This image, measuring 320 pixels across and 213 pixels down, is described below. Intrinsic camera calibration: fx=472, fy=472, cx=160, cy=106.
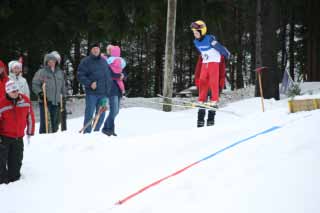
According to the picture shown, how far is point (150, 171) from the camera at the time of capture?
5.59m

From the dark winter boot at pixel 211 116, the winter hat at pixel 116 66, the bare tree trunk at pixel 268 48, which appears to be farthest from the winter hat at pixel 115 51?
the bare tree trunk at pixel 268 48

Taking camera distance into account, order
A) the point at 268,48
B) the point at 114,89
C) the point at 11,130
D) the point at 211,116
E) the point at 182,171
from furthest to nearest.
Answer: the point at 268,48 → the point at 114,89 → the point at 211,116 → the point at 11,130 → the point at 182,171

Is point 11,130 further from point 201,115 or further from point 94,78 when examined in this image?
→ point 201,115

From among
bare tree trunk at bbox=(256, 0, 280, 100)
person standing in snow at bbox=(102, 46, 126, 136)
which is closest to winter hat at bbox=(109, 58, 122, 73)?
person standing in snow at bbox=(102, 46, 126, 136)

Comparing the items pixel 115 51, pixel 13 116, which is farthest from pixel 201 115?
pixel 13 116

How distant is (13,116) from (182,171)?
2.46 metres

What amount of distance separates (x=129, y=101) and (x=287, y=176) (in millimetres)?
15698

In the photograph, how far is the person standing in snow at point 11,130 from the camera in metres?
6.06

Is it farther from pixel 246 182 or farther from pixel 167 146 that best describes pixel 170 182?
pixel 167 146

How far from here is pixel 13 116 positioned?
6117 mm

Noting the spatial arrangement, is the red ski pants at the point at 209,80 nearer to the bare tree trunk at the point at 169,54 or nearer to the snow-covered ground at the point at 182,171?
the snow-covered ground at the point at 182,171

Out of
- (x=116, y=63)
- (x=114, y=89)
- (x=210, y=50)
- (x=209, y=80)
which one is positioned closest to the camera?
(x=210, y=50)

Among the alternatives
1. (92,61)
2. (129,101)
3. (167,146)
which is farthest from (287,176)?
(129,101)

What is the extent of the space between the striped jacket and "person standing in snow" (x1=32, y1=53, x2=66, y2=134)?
2875 mm
